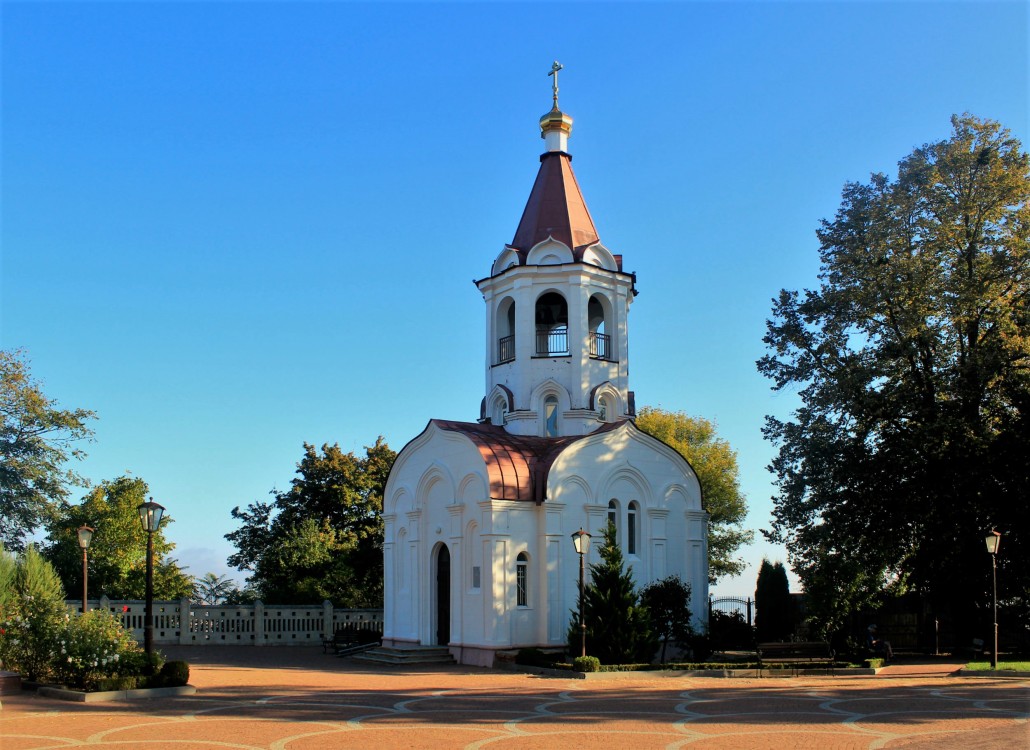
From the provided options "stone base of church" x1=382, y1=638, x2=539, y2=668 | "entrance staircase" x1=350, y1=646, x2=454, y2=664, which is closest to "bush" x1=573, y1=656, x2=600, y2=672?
"stone base of church" x1=382, y1=638, x2=539, y2=668

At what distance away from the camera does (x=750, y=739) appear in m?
14.1

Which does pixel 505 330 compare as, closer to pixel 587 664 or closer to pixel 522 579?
pixel 522 579

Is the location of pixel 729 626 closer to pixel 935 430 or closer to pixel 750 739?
pixel 935 430

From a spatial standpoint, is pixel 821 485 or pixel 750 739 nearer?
pixel 750 739

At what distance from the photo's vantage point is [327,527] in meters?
43.6

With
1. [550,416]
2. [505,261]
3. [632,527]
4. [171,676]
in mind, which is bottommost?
[171,676]

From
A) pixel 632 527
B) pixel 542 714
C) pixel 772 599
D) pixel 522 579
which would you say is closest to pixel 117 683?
pixel 542 714

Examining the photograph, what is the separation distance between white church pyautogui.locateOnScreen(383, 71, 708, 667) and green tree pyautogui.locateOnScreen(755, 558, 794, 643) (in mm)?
5059

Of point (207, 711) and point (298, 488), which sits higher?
point (298, 488)

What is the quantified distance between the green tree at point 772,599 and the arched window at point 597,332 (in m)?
10.0

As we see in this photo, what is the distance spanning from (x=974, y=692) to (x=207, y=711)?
14300mm

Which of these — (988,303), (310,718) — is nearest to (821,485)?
(988,303)

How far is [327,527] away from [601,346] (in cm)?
1767

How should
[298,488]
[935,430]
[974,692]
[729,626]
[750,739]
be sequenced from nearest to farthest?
[750,739]
[974,692]
[935,430]
[729,626]
[298,488]
